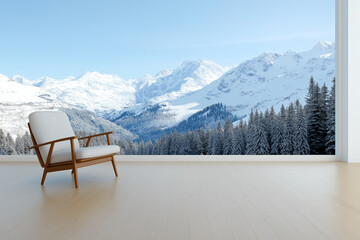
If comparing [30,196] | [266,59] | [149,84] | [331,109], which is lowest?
[30,196]

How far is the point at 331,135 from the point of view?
20.3 ft

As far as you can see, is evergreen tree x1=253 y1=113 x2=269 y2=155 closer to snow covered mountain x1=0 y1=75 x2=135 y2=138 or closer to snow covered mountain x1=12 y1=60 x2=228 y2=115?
snow covered mountain x1=12 y1=60 x2=228 y2=115

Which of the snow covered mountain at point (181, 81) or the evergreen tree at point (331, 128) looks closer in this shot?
the evergreen tree at point (331, 128)

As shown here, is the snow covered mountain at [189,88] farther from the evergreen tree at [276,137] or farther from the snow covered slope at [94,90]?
the evergreen tree at [276,137]

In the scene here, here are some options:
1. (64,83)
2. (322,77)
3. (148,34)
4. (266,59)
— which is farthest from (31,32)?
(322,77)

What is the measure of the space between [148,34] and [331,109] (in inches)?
147

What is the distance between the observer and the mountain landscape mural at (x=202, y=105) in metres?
6.29

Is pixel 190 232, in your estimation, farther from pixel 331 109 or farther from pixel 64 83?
pixel 64 83

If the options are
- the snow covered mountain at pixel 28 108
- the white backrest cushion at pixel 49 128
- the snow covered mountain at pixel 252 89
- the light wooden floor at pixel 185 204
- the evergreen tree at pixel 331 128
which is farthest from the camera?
the snow covered mountain at pixel 28 108

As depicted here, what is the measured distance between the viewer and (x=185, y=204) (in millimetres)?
3135

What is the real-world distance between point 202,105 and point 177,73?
86 cm

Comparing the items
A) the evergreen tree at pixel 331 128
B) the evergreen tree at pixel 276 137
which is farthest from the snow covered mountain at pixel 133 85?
the evergreen tree at pixel 331 128

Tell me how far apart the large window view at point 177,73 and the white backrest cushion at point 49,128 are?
1.89 metres

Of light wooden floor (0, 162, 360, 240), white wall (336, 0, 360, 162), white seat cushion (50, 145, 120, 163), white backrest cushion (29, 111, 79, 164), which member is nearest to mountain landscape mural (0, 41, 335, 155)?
white wall (336, 0, 360, 162)
